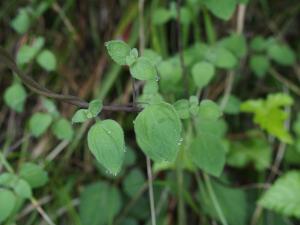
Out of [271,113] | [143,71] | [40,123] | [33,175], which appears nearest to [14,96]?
[40,123]

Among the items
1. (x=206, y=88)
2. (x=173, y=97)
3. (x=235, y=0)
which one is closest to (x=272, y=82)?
(x=206, y=88)

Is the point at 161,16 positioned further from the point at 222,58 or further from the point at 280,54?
the point at 280,54

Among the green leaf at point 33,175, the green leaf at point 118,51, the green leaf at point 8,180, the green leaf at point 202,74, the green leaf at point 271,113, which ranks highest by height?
the green leaf at point 118,51

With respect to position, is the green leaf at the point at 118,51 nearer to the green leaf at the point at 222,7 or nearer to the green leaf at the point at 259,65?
the green leaf at the point at 222,7

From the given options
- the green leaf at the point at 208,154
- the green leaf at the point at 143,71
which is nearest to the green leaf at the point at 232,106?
the green leaf at the point at 208,154

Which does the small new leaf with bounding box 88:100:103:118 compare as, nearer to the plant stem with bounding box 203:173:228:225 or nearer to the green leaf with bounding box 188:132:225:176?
the green leaf with bounding box 188:132:225:176
